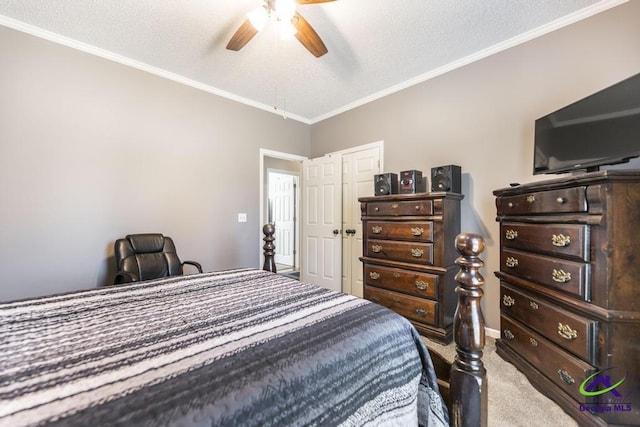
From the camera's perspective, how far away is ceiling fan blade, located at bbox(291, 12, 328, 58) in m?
1.80

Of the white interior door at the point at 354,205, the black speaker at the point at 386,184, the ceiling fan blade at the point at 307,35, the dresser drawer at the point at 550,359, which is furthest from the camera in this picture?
the white interior door at the point at 354,205

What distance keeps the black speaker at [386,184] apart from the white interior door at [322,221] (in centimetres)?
88

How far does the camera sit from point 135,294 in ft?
4.58

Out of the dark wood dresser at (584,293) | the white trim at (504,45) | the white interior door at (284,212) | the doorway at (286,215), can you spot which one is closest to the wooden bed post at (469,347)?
the dark wood dresser at (584,293)

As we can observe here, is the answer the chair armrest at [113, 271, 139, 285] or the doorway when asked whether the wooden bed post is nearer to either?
the chair armrest at [113, 271, 139, 285]

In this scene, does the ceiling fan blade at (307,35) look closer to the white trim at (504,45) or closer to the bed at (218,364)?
the white trim at (504,45)

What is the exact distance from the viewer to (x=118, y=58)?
8.81 feet

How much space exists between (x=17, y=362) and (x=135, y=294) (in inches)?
26.4

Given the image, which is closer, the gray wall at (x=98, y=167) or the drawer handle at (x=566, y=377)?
the drawer handle at (x=566, y=377)

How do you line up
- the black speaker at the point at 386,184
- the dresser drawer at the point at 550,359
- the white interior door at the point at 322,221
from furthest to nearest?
the white interior door at the point at 322,221
the black speaker at the point at 386,184
the dresser drawer at the point at 550,359

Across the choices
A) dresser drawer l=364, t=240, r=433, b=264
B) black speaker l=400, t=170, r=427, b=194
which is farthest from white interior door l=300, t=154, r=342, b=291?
black speaker l=400, t=170, r=427, b=194

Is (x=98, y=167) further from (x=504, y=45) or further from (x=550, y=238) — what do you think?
(x=504, y=45)

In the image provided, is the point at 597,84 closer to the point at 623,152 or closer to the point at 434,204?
the point at 623,152

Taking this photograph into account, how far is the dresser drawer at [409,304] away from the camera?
2434 mm
